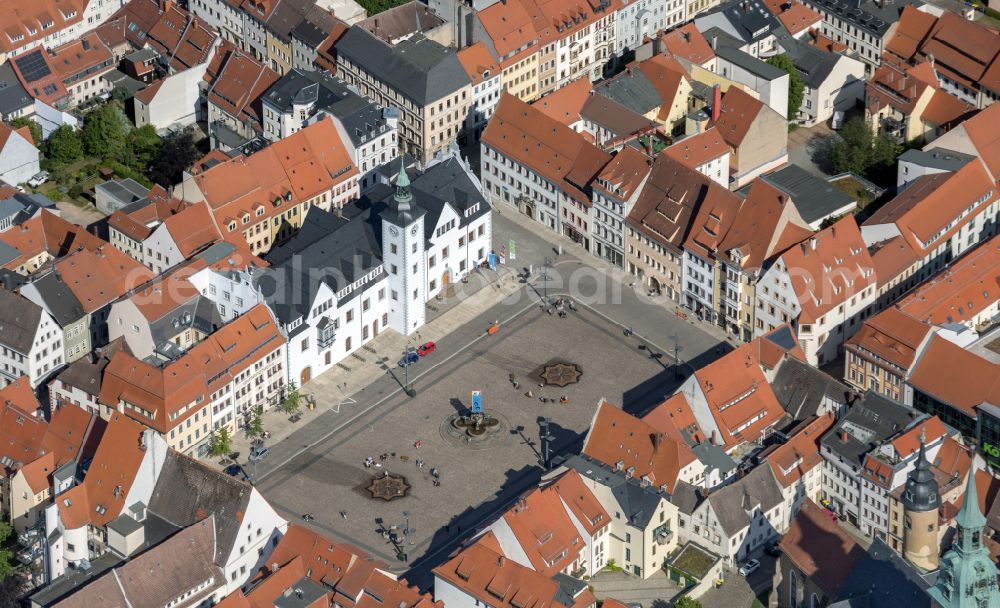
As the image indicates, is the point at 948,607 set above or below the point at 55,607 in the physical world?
above

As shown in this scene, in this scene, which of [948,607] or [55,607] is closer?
[948,607]

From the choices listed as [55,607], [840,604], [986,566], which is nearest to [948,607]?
[986,566]

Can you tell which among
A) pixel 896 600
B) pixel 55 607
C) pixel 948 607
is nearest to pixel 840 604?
pixel 896 600

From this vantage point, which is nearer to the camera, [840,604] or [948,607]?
[948,607]

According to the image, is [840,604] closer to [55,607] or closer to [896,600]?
[896,600]

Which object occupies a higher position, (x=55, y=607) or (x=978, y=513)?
(x=978, y=513)

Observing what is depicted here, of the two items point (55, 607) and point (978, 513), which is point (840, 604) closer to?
point (978, 513)
